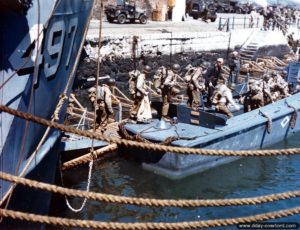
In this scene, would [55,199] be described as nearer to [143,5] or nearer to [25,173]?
[25,173]

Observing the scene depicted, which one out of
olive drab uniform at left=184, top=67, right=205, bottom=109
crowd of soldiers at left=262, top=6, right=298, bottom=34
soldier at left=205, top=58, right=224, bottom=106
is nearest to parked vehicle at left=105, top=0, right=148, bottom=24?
crowd of soldiers at left=262, top=6, right=298, bottom=34

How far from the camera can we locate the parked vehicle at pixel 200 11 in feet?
110

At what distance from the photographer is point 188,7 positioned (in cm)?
3603

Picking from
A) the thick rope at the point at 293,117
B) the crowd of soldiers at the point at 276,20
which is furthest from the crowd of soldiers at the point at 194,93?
the crowd of soldiers at the point at 276,20

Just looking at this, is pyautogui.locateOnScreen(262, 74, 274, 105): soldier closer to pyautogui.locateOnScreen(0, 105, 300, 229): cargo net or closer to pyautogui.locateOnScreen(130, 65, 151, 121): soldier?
pyautogui.locateOnScreen(130, 65, 151, 121): soldier

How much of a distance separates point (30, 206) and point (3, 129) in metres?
1.26

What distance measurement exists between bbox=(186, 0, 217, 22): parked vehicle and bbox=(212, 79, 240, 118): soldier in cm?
2266

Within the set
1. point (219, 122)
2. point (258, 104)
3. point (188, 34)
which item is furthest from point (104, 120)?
point (188, 34)

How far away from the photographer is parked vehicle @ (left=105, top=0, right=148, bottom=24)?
26.8 m

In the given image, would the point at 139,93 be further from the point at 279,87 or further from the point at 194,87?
the point at 279,87

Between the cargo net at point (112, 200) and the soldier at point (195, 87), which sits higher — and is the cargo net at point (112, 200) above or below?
above

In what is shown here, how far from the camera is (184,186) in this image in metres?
10.0

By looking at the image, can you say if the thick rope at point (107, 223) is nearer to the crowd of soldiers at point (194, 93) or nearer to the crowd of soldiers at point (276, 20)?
the crowd of soldiers at point (194, 93)

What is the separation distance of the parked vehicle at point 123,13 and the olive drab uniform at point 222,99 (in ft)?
52.8
